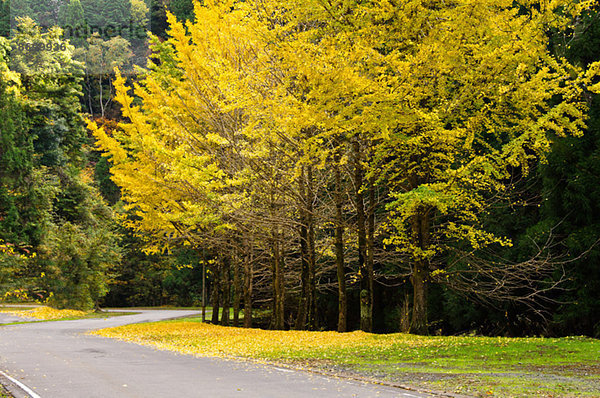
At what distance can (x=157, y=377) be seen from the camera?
401 inches

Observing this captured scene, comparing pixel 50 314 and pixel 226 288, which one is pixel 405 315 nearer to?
pixel 226 288

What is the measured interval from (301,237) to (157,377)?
10.4 metres

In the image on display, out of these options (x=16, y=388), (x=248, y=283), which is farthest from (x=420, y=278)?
(x=16, y=388)

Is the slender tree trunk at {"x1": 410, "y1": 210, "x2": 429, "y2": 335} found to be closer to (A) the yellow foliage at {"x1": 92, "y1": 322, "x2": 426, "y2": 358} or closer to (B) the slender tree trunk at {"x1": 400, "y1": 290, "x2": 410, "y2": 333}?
(A) the yellow foliage at {"x1": 92, "y1": 322, "x2": 426, "y2": 358}

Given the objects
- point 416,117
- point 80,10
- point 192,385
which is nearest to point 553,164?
point 416,117

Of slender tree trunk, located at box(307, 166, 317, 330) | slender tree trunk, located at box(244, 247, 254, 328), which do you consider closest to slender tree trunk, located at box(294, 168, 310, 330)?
slender tree trunk, located at box(307, 166, 317, 330)

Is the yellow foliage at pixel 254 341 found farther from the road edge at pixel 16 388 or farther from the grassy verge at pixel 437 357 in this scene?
the road edge at pixel 16 388

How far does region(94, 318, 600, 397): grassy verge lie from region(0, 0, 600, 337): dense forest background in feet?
9.84

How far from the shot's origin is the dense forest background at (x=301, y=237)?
1775 cm

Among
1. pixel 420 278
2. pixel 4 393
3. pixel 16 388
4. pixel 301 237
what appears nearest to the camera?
pixel 4 393

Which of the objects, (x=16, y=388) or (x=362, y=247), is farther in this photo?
(x=362, y=247)

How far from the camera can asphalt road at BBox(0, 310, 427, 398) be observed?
334 inches

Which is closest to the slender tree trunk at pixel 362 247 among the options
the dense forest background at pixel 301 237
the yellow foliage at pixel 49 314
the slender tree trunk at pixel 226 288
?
the dense forest background at pixel 301 237

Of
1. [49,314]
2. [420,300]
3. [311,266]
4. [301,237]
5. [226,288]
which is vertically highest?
[301,237]
